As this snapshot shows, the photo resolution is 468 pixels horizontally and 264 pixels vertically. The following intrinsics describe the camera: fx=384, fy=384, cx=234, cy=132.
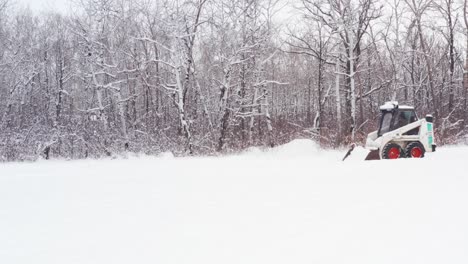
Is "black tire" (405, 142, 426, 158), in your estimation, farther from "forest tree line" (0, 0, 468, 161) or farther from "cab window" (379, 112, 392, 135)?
"forest tree line" (0, 0, 468, 161)

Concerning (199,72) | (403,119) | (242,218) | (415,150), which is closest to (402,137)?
(415,150)

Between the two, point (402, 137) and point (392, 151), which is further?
point (402, 137)

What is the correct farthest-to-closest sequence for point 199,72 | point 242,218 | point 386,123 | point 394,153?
1. point 199,72
2. point 386,123
3. point 394,153
4. point 242,218

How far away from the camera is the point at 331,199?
6.07 meters

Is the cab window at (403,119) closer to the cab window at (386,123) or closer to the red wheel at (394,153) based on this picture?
the cab window at (386,123)

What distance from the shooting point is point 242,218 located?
5.12 m

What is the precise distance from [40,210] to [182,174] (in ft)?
12.6

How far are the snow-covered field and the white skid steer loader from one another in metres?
3.35

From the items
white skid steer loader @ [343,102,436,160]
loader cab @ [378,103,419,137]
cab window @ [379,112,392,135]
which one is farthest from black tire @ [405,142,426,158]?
cab window @ [379,112,392,135]

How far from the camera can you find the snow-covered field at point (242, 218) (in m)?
3.88

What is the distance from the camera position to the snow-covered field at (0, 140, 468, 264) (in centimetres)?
388

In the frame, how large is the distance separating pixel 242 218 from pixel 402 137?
884cm

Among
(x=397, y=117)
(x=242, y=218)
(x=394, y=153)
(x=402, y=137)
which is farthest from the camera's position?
(x=397, y=117)

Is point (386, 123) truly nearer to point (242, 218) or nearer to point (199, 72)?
point (242, 218)
